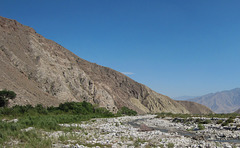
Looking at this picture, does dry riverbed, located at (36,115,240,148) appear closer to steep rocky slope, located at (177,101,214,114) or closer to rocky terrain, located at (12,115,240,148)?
rocky terrain, located at (12,115,240,148)

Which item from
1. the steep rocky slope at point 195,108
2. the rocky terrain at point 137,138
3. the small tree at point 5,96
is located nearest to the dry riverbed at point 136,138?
the rocky terrain at point 137,138

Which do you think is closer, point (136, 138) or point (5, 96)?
point (136, 138)

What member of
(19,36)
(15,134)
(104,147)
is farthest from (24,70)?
(104,147)

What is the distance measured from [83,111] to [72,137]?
1013 inches

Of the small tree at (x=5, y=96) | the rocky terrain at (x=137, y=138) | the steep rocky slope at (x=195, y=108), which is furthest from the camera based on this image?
the steep rocky slope at (x=195, y=108)

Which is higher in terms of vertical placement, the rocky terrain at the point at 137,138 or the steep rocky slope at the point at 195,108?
the rocky terrain at the point at 137,138

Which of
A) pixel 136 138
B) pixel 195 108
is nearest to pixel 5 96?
pixel 136 138

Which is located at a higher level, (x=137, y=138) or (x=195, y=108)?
(x=137, y=138)

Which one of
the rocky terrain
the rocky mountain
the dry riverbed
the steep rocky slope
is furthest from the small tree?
the steep rocky slope

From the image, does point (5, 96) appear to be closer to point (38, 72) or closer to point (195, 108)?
point (38, 72)

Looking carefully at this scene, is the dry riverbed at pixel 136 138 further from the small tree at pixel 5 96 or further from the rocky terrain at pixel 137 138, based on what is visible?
the small tree at pixel 5 96

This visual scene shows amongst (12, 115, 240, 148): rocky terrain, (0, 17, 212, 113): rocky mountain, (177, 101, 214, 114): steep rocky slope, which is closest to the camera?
(12, 115, 240, 148): rocky terrain

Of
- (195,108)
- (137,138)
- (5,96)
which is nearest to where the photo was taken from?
(137,138)

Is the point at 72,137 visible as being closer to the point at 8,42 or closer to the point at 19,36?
the point at 8,42
